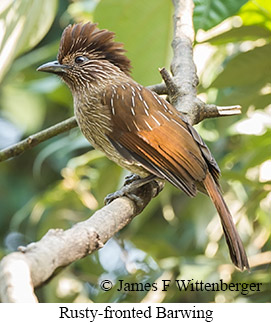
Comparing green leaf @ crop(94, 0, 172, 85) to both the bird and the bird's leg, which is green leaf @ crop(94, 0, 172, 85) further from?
the bird's leg

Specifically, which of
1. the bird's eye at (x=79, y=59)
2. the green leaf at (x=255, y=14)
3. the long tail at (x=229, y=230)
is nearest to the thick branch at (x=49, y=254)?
the long tail at (x=229, y=230)

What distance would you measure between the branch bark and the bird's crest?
0.27 metres

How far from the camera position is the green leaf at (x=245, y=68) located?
2820 millimetres

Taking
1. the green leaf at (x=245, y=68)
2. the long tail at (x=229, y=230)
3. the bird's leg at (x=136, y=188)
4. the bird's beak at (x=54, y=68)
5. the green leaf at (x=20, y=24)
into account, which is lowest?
the long tail at (x=229, y=230)

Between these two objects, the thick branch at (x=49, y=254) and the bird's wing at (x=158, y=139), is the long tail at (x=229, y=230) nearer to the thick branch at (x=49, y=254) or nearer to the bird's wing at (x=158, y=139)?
the bird's wing at (x=158, y=139)

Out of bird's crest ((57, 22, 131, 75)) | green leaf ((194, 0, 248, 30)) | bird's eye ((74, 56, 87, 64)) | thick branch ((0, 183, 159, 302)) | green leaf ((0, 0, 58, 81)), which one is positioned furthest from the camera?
bird's eye ((74, 56, 87, 64))

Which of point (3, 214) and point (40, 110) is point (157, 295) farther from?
point (3, 214)

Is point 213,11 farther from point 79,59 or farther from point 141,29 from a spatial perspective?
point 79,59

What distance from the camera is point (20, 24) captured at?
2.51 metres

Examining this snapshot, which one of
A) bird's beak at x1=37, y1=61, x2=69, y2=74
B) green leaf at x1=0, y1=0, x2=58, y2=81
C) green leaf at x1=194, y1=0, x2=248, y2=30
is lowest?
bird's beak at x1=37, y1=61, x2=69, y2=74

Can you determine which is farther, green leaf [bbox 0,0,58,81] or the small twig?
the small twig

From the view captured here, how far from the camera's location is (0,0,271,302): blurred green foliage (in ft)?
9.14

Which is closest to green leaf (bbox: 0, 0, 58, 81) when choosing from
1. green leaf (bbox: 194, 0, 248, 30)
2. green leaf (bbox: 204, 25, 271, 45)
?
green leaf (bbox: 194, 0, 248, 30)

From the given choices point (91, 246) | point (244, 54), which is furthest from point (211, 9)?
point (91, 246)
